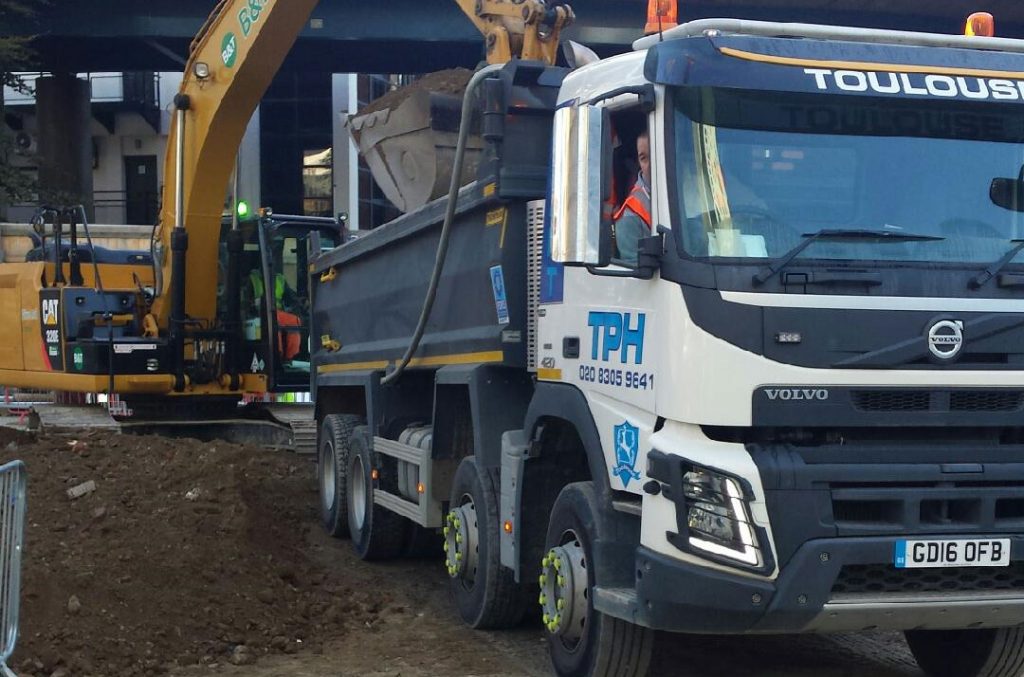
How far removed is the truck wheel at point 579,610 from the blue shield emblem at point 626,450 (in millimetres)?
268

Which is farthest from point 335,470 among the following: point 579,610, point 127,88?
point 127,88

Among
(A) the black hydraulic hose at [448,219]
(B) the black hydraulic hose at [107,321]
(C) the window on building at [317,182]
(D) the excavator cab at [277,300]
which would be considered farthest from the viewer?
(C) the window on building at [317,182]

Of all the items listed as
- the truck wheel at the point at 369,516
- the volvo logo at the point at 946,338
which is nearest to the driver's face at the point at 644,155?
the volvo logo at the point at 946,338

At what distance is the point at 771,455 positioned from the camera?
520 centimetres

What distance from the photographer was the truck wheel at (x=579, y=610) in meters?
5.86

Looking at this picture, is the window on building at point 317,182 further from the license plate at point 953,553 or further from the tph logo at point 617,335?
the license plate at point 953,553

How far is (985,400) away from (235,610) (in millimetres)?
4350

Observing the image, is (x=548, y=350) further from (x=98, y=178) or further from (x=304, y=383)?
(x=98, y=178)

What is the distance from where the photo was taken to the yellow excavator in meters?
13.5

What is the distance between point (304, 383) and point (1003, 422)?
36.6 feet

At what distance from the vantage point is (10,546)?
6.16 meters

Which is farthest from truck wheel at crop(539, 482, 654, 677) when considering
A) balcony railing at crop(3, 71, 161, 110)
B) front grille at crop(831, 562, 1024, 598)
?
balcony railing at crop(3, 71, 161, 110)

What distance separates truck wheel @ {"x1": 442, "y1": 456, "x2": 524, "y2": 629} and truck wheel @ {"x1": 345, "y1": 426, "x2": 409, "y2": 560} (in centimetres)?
200

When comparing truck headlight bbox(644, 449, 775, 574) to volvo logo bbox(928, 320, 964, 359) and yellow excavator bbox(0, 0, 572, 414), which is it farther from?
yellow excavator bbox(0, 0, 572, 414)
